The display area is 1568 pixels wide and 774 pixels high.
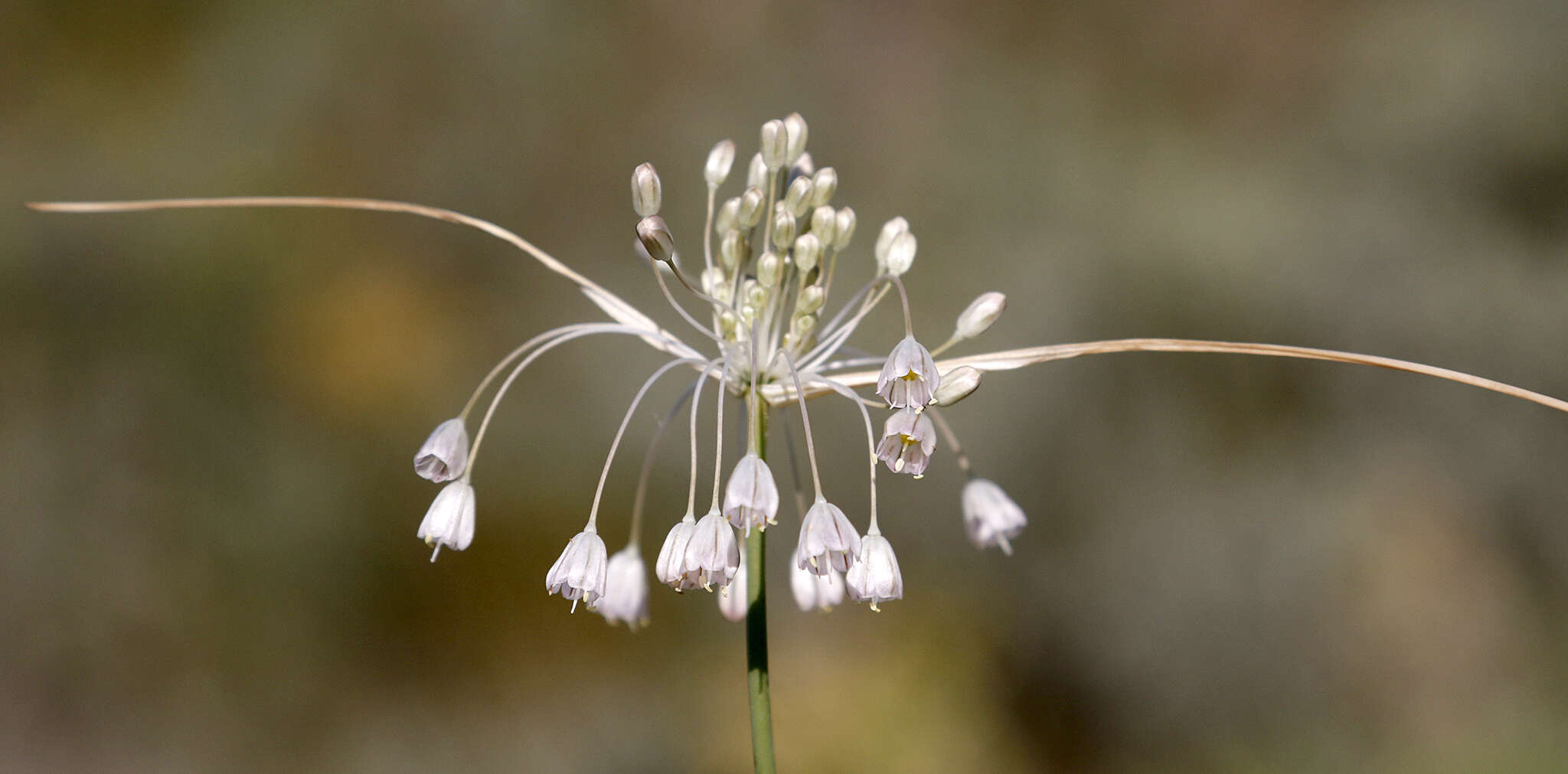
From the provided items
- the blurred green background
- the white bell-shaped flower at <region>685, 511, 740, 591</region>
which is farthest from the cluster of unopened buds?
the blurred green background

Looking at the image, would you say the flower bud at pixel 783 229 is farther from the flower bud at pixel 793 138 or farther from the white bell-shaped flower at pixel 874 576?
the white bell-shaped flower at pixel 874 576

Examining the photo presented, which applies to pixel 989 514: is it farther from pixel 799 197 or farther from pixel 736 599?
pixel 799 197

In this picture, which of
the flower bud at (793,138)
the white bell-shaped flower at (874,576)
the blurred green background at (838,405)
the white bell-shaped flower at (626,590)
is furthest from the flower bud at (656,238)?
the blurred green background at (838,405)

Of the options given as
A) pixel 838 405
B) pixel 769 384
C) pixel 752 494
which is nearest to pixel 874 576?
pixel 752 494

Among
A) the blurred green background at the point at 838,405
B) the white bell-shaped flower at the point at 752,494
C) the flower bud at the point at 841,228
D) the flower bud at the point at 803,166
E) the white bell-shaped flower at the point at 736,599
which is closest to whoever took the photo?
the white bell-shaped flower at the point at 752,494

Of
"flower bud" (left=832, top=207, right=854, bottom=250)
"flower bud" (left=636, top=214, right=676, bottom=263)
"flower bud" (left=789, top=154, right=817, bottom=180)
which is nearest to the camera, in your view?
"flower bud" (left=636, top=214, right=676, bottom=263)

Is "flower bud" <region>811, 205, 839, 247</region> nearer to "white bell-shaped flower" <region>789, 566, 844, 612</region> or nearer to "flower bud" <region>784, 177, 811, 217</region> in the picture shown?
"flower bud" <region>784, 177, 811, 217</region>
